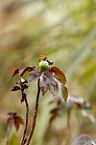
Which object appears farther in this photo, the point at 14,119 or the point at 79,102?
the point at 79,102

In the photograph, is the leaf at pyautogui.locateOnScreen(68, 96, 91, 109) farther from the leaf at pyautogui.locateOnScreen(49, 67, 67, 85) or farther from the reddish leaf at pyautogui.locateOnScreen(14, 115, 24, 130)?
the leaf at pyautogui.locateOnScreen(49, 67, 67, 85)

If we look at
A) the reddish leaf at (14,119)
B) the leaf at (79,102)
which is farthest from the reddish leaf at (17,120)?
the leaf at (79,102)

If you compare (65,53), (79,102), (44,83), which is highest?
(65,53)

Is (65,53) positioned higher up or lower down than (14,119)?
higher up

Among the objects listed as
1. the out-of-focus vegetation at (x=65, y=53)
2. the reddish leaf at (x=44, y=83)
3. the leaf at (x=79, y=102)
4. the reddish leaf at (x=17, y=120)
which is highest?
the out-of-focus vegetation at (x=65, y=53)

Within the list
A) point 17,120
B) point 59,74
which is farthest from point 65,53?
point 59,74

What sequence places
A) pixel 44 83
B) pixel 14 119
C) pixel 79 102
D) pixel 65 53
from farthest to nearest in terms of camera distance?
pixel 65 53, pixel 79 102, pixel 14 119, pixel 44 83

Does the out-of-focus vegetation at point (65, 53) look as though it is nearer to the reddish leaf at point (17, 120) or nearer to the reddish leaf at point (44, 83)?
the reddish leaf at point (17, 120)

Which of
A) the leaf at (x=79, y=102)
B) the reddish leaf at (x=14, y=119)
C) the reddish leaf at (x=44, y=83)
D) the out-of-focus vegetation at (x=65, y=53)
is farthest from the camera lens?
the out-of-focus vegetation at (x=65, y=53)

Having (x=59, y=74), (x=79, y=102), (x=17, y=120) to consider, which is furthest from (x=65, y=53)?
(x=59, y=74)

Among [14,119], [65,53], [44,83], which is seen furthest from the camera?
[65,53]

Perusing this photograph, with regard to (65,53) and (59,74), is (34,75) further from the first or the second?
(65,53)
